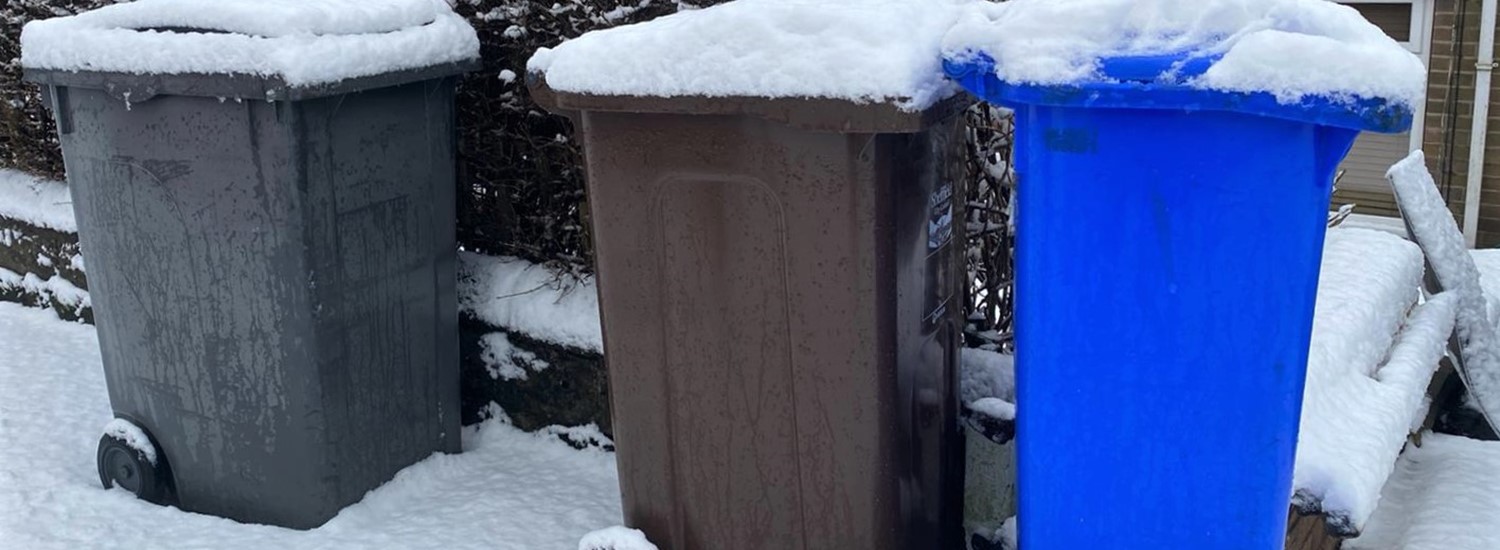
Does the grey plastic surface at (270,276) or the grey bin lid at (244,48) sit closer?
the grey bin lid at (244,48)

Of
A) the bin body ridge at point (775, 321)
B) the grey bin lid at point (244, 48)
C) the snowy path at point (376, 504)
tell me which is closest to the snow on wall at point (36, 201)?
the snowy path at point (376, 504)

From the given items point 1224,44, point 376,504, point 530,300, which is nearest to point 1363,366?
point 1224,44

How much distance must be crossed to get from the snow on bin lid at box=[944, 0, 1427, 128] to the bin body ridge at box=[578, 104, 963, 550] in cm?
39

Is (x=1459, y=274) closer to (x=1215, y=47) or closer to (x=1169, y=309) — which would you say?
(x=1169, y=309)

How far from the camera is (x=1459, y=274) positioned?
14.2 ft

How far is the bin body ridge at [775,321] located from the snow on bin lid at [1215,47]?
0.39 m

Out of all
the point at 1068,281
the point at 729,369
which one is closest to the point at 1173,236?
the point at 1068,281

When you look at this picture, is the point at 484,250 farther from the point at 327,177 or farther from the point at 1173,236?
the point at 1173,236

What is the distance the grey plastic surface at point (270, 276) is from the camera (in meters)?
3.55

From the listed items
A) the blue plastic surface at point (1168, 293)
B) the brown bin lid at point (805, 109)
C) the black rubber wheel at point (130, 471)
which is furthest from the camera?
the black rubber wheel at point (130, 471)

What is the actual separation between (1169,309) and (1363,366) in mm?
1236

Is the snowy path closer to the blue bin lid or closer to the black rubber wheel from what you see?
the black rubber wheel

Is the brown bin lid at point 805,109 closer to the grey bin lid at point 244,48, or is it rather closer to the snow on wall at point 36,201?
the grey bin lid at point 244,48

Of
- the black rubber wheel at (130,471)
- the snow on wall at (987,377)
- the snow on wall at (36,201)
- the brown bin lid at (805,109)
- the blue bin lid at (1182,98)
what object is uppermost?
the blue bin lid at (1182,98)
